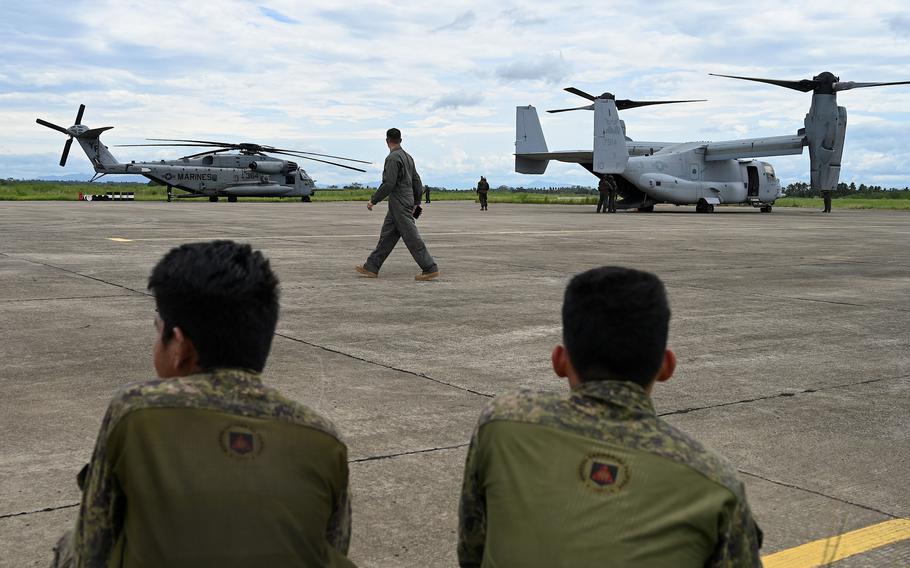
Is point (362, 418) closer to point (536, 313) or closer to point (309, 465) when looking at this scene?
point (309, 465)

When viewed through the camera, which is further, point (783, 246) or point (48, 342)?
point (783, 246)

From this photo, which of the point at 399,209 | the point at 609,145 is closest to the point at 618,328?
the point at 399,209

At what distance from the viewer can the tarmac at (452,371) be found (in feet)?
13.3

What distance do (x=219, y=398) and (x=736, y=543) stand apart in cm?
114

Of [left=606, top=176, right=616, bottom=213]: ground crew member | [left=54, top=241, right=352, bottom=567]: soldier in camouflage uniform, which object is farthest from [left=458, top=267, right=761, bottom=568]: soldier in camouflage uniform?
[left=606, top=176, right=616, bottom=213]: ground crew member

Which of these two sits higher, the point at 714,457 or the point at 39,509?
the point at 714,457

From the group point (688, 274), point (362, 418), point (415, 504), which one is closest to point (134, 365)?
point (362, 418)

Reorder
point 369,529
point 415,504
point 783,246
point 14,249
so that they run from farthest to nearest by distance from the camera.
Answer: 1. point 783,246
2. point 14,249
3. point 415,504
4. point 369,529

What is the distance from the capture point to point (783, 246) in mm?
18859

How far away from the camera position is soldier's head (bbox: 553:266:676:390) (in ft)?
7.06

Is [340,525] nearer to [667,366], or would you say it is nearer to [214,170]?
[667,366]

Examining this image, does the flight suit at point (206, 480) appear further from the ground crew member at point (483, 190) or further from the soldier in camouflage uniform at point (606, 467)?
the ground crew member at point (483, 190)

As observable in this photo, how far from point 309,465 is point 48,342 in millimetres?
6016

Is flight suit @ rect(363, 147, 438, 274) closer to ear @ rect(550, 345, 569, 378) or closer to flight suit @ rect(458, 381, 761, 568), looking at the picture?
ear @ rect(550, 345, 569, 378)
